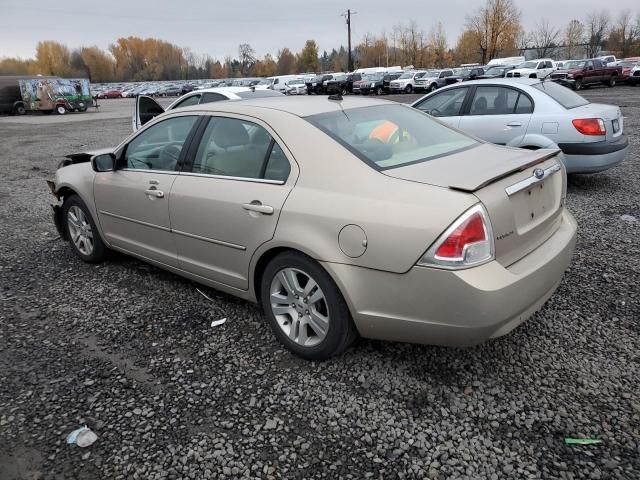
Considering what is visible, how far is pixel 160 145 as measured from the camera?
4.10 meters

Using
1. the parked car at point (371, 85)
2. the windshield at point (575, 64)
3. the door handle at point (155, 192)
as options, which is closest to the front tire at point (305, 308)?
the door handle at point (155, 192)

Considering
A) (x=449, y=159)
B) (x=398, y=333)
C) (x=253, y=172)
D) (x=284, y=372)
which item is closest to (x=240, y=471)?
(x=284, y=372)

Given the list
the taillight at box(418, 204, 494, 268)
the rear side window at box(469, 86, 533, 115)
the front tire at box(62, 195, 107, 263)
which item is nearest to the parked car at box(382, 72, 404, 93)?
the rear side window at box(469, 86, 533, 115)

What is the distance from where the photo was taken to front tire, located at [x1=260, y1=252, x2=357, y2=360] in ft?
9.45

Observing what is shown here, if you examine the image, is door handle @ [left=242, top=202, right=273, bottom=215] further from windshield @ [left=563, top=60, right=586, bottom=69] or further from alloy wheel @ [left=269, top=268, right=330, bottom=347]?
windshield @ [left=563, top=60, right=586, bottom=69]

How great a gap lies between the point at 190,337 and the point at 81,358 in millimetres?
694

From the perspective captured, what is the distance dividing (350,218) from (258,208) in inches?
26.9

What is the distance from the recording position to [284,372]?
10.1 ft

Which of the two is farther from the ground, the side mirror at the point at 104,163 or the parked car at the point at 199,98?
the parked car at the point at 199,98

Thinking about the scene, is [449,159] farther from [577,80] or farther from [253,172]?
[577,80]

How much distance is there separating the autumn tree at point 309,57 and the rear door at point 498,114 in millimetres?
100004

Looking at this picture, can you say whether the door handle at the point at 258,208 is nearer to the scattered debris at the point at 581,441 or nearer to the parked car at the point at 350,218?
the parked car at the point at 350,218

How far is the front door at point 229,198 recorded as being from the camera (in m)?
3.13

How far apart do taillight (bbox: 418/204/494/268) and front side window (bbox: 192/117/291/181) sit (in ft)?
3.58
